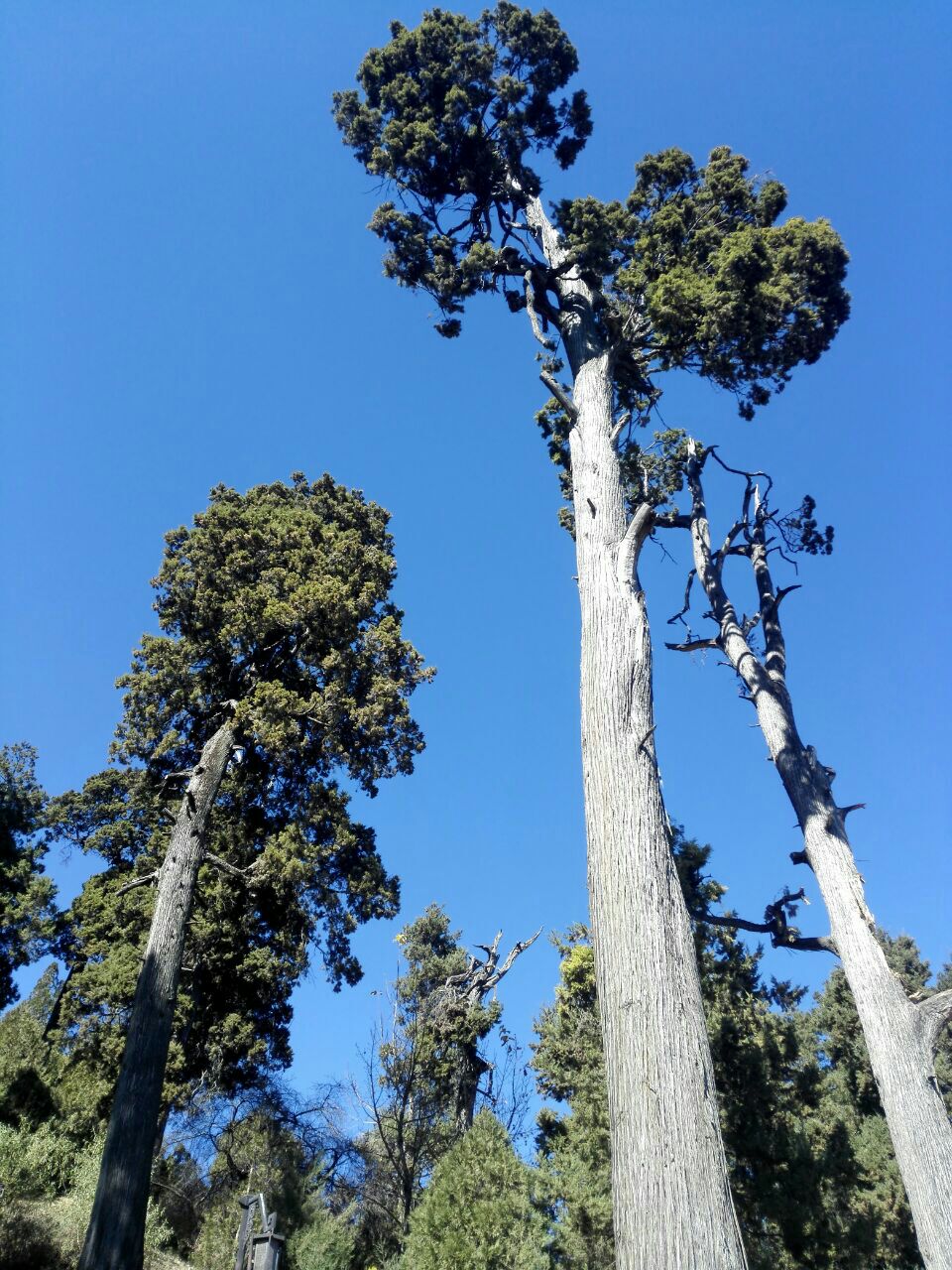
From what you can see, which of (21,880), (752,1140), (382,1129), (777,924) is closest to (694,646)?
(777,924)

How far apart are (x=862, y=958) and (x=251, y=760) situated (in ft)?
28.0

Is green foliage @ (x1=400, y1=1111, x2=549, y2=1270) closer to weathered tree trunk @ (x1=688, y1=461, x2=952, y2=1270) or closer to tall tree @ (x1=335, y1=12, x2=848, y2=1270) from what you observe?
weathered tree trunk @ (x1=688, y1=461, x2=952, y2=1270)

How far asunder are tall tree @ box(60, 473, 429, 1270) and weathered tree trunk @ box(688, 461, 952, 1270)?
476 centimetres

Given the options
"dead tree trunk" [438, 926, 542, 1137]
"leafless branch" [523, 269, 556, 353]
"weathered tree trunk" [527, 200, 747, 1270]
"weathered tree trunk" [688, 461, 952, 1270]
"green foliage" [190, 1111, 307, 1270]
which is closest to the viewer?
"weathered tree trunk" [527, 200, 747, 1270]

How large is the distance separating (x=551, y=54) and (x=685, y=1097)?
13.1 meters

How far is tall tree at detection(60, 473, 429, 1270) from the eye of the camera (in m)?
10.6

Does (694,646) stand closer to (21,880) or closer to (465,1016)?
(465,1016)

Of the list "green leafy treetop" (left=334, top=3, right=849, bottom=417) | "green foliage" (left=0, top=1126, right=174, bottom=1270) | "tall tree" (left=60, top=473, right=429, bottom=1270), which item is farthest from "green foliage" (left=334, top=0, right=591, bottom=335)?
"green foliage" (left=0, top=1126, right=174, bottom=1270)

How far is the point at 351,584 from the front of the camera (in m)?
12.1

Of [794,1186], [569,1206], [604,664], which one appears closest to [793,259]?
[604,664]

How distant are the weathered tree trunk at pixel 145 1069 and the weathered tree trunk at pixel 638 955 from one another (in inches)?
211

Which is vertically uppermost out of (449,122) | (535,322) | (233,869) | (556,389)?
(449,122)

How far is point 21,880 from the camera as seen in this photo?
1791cm

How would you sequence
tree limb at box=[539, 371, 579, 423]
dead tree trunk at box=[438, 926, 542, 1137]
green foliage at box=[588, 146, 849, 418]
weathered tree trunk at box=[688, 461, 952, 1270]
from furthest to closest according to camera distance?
1. dead tree trunk at box=[438, 926, 542, 1137]
2. green foliage at box=[588, 146, 849, 418]
3. tree limb at box=[539, 371, 579, 423]
4. weathered tree trunk at box=[688, 461, 952, 1270]
